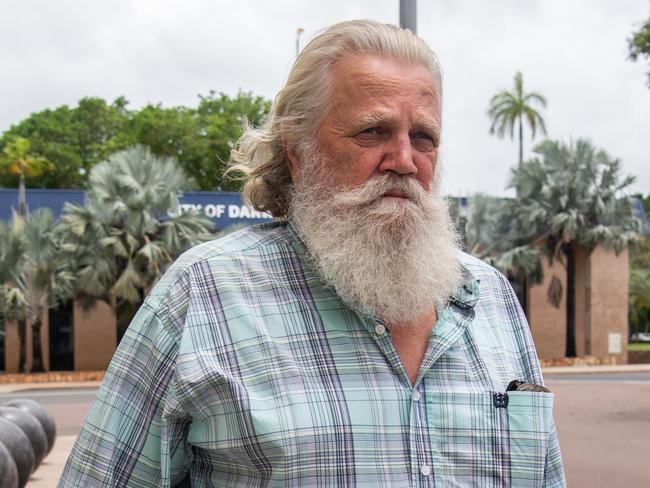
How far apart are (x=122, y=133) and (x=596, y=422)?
35.6 meters

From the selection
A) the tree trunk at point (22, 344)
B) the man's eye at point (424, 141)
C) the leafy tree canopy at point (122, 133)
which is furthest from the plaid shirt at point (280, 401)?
the leafy tree canopy at point (122, 133)

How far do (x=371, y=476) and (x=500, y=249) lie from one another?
1181 inches

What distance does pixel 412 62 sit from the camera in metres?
2.04

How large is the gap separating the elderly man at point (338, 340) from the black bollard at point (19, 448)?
647 centimetres

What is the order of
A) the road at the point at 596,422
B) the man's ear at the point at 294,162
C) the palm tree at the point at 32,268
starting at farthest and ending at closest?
1. the palm tree at the point at 32,268
2. the road at the point at 596,422
3. the man's ear at the point at 294,162

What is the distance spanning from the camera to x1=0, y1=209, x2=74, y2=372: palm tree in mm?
26969

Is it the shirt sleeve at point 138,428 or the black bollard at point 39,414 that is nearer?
the shirt sleeve at point 138,428

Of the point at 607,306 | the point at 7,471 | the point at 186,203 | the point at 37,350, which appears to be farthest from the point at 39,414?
the point at 607,306

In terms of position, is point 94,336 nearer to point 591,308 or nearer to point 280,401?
point 591,308

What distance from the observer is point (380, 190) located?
1.96 meters

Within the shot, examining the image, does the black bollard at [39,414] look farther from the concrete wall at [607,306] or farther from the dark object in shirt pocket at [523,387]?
the concrete wall at [607,306]

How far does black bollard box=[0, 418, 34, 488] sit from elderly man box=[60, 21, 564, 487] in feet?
21.2

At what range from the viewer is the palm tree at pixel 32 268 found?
27.0 meters

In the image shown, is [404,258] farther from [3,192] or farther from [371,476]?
[3,192]
